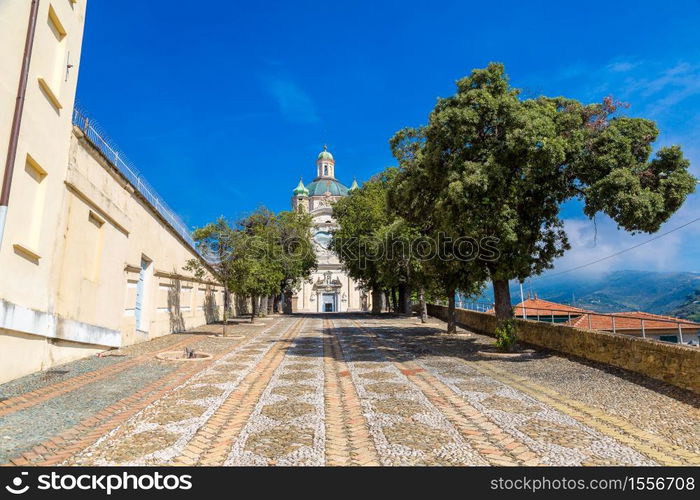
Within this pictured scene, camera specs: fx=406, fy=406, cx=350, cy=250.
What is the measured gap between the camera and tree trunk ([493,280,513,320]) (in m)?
12.3

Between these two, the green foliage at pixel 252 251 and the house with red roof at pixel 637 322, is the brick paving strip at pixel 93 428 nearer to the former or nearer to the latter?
the house with red roof at pixel 637 322

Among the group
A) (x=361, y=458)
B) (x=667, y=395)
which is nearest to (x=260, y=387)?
(x=361, y=458)

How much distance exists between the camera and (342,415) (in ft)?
18.2

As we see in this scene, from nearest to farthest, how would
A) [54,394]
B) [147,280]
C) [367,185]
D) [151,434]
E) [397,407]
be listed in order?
[151,434] → [397,407] → [54,394] → [147,280] → [367,185]

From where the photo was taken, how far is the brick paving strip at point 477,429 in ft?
13.2

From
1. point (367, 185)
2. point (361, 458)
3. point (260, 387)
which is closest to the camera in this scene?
point (361, 458)

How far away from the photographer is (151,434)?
4.66m

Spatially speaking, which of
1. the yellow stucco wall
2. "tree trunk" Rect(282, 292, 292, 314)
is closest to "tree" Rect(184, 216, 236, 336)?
the yellow stucco wall

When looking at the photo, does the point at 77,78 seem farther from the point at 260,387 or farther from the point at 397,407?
the point at 397,407

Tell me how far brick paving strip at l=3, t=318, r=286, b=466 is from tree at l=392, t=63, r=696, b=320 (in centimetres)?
764

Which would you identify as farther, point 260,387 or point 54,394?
point 260,387

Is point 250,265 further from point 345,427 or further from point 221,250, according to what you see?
point 345,427

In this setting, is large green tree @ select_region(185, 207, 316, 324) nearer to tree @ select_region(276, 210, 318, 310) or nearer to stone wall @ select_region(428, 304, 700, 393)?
tree @ select_region(276, 210, 318, 310)
